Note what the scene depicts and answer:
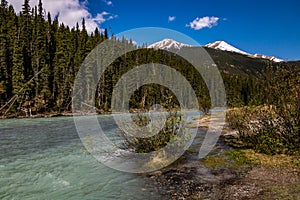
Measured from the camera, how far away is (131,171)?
12.5m

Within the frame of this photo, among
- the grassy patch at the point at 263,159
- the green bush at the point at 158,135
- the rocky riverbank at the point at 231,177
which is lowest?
the rocky riverbank at the point at 231,177

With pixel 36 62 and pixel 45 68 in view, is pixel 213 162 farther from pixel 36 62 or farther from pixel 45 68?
pixel 36 62

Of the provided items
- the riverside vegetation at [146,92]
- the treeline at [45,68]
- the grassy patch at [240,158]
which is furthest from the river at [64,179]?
the treeline at [45,68]

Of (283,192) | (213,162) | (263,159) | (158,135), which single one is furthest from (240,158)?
(283,192)

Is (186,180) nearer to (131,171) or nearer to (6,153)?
(131,171)

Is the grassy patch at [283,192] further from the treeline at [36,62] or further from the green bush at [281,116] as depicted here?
the treeline at [36,62]

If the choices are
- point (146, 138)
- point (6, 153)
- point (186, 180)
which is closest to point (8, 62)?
point (6, 153)

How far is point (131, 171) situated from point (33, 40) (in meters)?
77.9

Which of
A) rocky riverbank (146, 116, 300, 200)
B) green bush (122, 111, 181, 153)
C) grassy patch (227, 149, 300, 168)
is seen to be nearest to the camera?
rocky riverbank (146, 116, 300, 200)

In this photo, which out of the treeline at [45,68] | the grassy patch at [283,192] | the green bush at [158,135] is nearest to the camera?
the grassy patch at [283,192]

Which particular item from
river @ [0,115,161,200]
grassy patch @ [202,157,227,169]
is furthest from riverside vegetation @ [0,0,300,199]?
river @ [0,115,161,200]

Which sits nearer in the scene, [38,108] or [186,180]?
[186,180]

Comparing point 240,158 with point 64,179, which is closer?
point 64,179

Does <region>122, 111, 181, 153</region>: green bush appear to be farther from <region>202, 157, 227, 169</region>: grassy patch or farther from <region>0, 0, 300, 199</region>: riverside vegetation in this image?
<region>202, 157, 227, 169</region>: grassy patch
